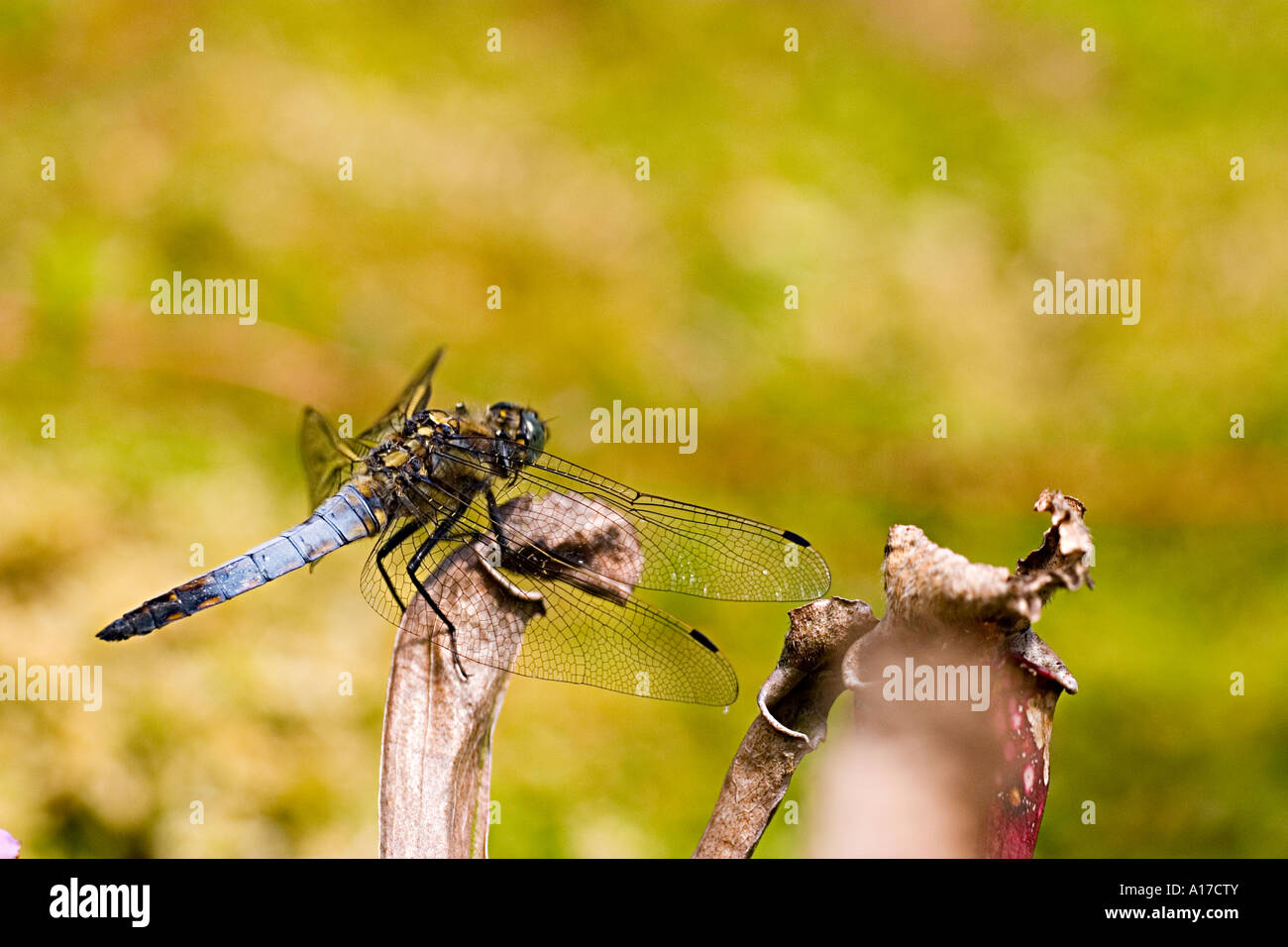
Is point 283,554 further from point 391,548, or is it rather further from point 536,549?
point 536,549

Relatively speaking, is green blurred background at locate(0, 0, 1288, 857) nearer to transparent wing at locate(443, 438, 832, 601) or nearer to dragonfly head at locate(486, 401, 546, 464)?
transparent wing at locate(443, 438, 832, 601)

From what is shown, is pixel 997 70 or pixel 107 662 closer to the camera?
pixel 107 662

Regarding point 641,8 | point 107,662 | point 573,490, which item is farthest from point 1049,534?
point 641,8

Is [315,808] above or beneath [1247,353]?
beneath

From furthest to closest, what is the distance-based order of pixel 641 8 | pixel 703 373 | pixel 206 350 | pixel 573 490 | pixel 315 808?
pixel 641 8 → pixel 703 373 → pixel 206 350 → pixel 315 808 → pixel 573 490

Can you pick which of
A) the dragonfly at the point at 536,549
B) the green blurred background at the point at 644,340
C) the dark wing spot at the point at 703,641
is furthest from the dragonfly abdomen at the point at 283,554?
the dark wing spot at the point at 703,641

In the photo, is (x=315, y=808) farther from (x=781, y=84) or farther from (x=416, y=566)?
(x=781, y=84)
